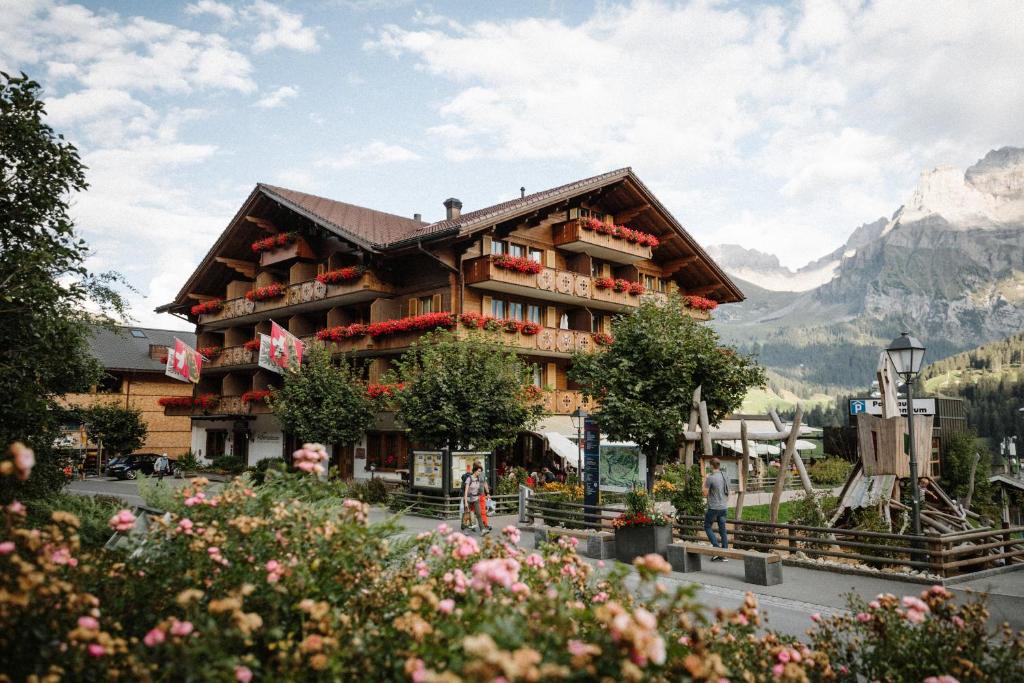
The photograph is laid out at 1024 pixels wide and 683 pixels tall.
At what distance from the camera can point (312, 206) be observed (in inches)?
1448

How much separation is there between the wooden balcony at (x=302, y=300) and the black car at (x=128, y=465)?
7993mm

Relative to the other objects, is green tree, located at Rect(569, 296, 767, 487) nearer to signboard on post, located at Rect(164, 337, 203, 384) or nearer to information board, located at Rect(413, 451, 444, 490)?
information board, located at Rect(413, 451, 444, 490)

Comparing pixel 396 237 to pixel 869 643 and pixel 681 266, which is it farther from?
pixel 869 643

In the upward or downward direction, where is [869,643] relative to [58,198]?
downward

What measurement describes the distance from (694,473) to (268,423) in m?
26.8

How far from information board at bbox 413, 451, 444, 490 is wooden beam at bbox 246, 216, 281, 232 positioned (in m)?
20.0

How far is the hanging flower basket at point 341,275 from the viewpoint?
31.6m

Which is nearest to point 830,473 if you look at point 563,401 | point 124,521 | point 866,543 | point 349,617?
point 563,401

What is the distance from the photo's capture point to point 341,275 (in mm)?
32094

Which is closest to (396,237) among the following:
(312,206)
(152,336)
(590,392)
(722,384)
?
(312,206)

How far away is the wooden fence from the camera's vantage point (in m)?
11.9

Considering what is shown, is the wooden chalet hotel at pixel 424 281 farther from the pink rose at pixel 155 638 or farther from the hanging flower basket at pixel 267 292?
the pink rose at pixel 155 638

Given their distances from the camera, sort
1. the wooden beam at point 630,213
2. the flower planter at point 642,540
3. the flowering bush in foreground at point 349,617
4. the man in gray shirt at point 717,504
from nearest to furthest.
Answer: the flowering bush in foreground at point 349,617, the flower planter at point 642,540, the man in gray shirt at point 717,504, the wooden beam at point 630,213

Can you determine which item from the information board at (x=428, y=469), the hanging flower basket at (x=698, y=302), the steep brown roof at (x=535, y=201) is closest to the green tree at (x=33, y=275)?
the information board at (x=428, y=469)
